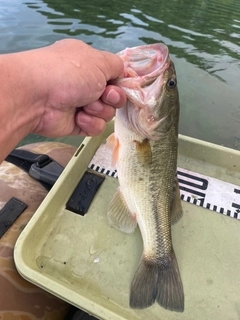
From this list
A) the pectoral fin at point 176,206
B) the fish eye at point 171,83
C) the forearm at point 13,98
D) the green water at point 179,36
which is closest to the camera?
the forearm at point 13,98

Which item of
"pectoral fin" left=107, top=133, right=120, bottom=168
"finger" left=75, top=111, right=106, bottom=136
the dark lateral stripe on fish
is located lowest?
the dark lateral stripe on fish

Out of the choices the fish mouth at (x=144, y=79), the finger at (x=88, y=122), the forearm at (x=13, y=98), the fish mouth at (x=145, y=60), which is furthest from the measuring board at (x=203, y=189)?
the forearm at (x=13, y=98)

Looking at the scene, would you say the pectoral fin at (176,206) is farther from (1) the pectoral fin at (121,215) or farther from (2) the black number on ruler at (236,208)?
(2) the black number on ruler at (236,208)

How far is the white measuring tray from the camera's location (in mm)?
1579

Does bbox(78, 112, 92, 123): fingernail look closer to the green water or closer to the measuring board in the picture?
the measuring board

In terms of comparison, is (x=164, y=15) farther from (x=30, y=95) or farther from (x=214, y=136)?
(x=30, y=95)

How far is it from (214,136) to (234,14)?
282 inches

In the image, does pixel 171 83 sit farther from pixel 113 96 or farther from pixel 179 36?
pixel 179 36

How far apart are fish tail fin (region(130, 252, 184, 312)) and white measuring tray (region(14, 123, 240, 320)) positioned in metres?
0.04

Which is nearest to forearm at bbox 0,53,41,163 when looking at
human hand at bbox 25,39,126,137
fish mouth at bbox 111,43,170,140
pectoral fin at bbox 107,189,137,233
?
human hand at bbox 25,39,126,137

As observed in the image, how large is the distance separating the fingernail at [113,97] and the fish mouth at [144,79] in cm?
8

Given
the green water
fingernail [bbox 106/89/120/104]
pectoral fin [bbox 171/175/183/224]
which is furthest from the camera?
the green water

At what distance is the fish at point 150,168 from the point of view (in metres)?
1.58

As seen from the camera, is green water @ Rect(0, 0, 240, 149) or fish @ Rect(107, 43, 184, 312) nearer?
fish @ Rect(107, 43, 184, 312)
